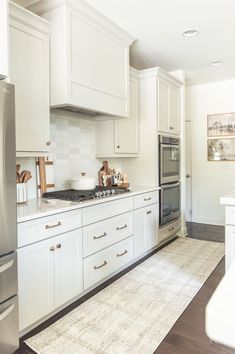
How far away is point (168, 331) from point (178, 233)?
2.40 m

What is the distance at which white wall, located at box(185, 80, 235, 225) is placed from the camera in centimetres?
482

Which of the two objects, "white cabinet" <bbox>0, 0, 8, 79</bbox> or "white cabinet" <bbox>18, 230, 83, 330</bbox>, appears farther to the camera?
"white cabinet" <bbox>18, 230, 83, 330</bbox>

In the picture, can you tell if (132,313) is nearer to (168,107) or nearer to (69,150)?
(69,150)

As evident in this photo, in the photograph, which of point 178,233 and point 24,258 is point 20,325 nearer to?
point 24,258

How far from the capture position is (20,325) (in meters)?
1.79

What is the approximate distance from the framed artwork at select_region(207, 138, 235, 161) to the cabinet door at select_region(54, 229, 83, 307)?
3.47 meters

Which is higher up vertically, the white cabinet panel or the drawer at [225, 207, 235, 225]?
the white cabinet panel

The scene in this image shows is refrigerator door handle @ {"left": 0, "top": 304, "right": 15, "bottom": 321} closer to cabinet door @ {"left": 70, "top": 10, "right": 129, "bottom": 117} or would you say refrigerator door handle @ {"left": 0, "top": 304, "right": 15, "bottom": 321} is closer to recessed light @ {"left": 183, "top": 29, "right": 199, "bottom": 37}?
cabinet door @ {"left": 70, "top": 10, "right": 129, "bottom": 117}

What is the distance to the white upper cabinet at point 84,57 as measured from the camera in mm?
2275

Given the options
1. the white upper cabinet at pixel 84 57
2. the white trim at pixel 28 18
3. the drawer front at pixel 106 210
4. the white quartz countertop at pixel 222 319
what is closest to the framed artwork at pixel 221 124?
the white upper cabinet at pixel 84 57

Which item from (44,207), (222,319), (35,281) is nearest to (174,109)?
(44,207)

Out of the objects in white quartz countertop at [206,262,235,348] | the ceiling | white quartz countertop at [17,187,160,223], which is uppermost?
the ceiling

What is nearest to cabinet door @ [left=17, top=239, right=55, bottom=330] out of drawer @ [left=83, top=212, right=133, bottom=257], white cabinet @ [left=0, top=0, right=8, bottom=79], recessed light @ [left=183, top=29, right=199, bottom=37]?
drawer @ [left=83, top=212, right=133, bottom=257]

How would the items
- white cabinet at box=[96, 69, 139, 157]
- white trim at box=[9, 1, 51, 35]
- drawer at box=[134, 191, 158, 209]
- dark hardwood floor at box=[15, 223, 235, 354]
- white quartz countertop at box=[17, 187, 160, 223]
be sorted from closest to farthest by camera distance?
dark hardwood floor at box=[15, 223, 235, 354] → white quartz countertop at box=[17, 187, 160, 223] → white trim at box=[9, 1, 51, 35] → drawer at box=[134, 191, 158, 209] → white cabinet at box=[96, 69, 139, 157]
